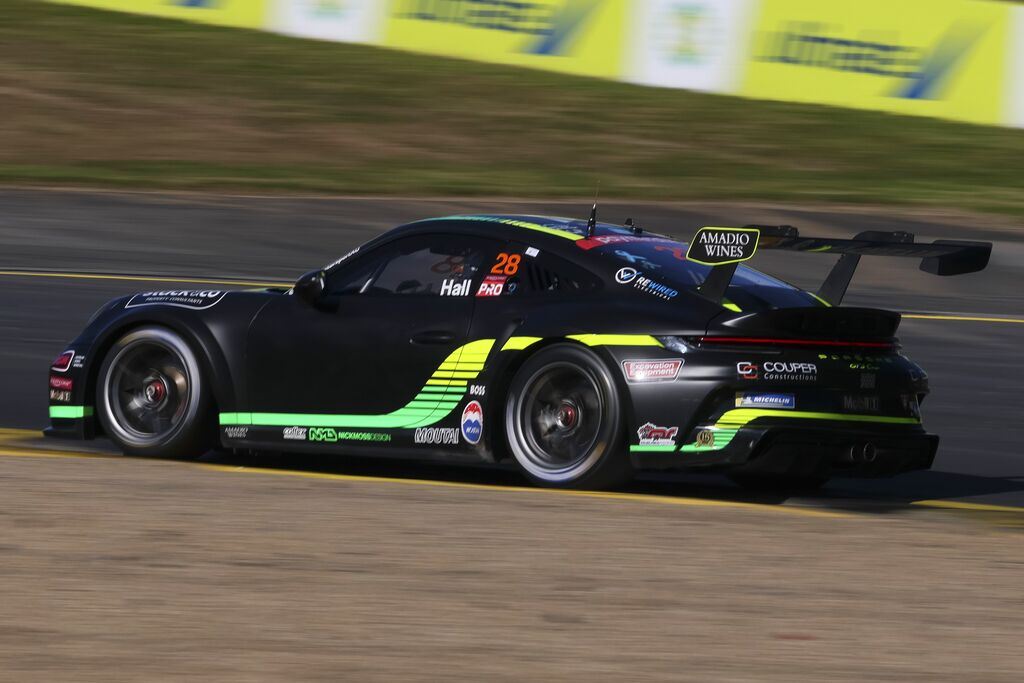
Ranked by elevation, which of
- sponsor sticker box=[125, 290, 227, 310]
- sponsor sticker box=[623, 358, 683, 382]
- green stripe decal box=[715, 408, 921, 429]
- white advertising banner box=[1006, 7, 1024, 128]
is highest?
white advertising banner box=[1006, 7, 1024, 128]

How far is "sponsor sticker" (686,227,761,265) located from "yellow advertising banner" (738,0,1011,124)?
1470 cm

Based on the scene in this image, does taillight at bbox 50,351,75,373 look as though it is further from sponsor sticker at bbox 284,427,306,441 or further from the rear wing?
the rear wing

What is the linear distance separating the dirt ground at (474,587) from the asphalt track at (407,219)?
1.31 metres

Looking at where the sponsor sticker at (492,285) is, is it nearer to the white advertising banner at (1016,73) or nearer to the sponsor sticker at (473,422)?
the sponsor sticker at (473,422)

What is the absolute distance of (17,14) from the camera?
2825 cm

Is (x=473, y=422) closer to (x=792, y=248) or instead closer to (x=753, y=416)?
(x=753, y=416)

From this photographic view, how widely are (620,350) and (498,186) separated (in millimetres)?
12350

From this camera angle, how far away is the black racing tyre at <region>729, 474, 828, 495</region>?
866cm

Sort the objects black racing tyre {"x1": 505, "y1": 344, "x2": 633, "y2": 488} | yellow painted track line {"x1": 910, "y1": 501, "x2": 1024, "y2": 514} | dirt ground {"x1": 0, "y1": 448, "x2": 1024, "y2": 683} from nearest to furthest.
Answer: dirt ground {"x1": 0, "y1": 448, "x2": 1024, "y2": 683} < black racing tyre {"x1": 505, "y1": 344, "x2": 633, "y2": 488} < yellow painted track line {"x1": 910, "y1": 501, "x2": 1024, "y2": 514}

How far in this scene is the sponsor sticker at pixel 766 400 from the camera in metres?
7.60

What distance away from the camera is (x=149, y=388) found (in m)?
8.88

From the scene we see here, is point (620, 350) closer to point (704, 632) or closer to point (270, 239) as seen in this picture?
point (704, 632)

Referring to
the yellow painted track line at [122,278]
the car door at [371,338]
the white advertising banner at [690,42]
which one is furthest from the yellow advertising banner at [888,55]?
the car door at [371,338]

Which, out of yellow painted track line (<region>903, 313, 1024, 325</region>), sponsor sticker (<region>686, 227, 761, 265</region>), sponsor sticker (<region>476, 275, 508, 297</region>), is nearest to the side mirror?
sponsor sticker (<region>476, 275, 508, 297</region>)
